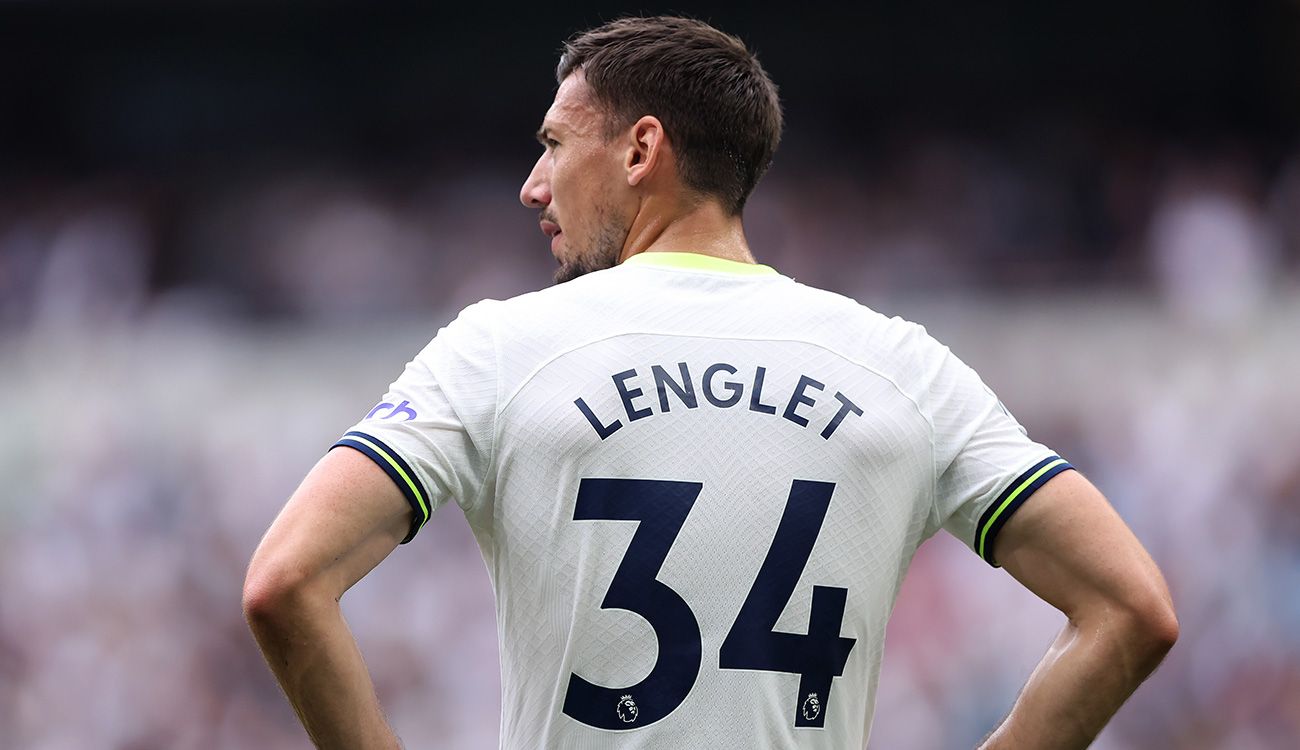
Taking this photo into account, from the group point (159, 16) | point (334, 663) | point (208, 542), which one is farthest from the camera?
point (159, 16)

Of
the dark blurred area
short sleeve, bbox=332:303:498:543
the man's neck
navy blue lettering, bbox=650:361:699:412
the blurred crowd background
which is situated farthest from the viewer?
the dark blurred area

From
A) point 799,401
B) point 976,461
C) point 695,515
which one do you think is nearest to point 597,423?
point 695,515

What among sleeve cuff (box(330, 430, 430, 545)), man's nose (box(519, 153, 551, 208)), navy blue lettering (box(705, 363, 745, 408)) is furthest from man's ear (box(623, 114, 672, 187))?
sleeve cuff (box(330, 430, 430, 545))

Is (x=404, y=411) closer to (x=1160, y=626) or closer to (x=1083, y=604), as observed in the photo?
(x=1083, y=604)

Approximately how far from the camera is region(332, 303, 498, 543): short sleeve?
1.86 metres

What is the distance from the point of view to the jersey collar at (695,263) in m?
2.13

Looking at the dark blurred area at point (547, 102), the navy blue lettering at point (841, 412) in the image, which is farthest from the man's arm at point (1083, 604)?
the dark blurred area at point (547, 102)

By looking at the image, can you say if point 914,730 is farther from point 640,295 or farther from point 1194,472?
point 640,295

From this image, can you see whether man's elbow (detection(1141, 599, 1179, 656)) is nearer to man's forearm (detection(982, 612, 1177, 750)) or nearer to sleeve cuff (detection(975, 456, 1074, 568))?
man's forearm (detection(982, 612, 1177, 750))

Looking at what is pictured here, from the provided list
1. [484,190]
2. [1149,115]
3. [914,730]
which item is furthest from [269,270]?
[1149,115]

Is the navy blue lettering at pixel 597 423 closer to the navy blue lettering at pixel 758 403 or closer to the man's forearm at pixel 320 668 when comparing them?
the navy blue lettering at pixel 758 403

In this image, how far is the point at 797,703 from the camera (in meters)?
1.97

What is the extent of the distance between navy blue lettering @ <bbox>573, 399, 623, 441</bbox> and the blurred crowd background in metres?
5.38

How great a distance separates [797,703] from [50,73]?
795 centimetres
